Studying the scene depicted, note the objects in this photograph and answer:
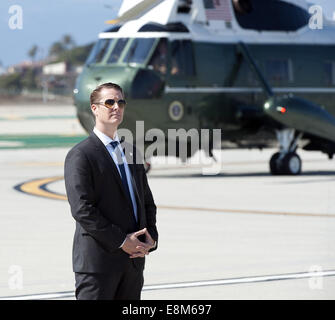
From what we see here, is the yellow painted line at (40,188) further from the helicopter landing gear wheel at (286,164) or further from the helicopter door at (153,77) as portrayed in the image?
the helicopter landing gear wheel at (286,164)

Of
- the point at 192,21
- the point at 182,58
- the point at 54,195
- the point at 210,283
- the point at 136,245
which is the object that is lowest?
the point at 54,195

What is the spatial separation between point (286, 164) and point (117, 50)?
177 inches

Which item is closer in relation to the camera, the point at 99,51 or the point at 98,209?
the point at 98,209

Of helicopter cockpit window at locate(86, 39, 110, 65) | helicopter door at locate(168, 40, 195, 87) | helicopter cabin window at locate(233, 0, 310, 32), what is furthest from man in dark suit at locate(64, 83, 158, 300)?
helicopter cabin window at locate(233, 0, 310, 32)

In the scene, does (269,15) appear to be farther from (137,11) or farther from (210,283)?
(210,283)

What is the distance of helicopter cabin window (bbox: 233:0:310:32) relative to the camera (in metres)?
21.9

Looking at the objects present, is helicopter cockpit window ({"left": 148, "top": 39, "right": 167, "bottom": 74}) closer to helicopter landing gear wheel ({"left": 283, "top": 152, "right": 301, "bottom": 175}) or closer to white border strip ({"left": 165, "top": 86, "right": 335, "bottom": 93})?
white border strip ({"left": 165, "top": 86, "right": 335, "bottom": 93})

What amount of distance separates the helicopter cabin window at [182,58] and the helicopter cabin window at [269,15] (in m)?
1.49

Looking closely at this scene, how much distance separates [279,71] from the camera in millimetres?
22703

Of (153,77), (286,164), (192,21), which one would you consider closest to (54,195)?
(153,77)

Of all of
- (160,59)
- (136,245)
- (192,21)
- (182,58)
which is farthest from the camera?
(192,21)

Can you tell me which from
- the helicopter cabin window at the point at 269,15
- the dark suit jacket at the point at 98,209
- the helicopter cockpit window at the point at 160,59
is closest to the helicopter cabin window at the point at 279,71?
the helicopter cabin window at the point at 269,15

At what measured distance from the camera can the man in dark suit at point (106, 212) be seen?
19.9 ft
